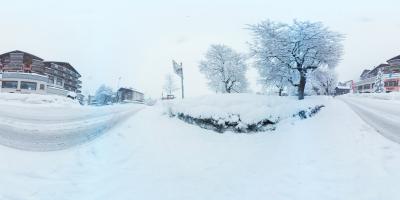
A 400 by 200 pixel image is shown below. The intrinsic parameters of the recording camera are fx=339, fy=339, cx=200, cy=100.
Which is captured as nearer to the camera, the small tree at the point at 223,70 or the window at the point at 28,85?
the window at the point at 28,85

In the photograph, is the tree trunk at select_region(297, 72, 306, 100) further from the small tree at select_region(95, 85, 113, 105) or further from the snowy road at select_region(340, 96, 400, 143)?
the small tree at select_region(95, 85, 113, 105)

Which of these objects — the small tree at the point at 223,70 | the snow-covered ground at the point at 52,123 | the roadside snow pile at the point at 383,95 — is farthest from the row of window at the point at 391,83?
the snow-covered ground at the point at 52,123

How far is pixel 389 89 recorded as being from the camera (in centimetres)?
564

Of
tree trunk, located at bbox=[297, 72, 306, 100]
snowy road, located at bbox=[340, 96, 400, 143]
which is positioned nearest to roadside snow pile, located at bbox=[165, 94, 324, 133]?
tree trunk, located at bbox=[297, 72, 306, 100]

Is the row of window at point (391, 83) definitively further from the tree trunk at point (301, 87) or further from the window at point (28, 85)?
the window at point (28, 85)

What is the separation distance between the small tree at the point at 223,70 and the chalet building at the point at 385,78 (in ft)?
6.37

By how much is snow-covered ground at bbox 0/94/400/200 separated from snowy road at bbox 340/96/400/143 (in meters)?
0.24

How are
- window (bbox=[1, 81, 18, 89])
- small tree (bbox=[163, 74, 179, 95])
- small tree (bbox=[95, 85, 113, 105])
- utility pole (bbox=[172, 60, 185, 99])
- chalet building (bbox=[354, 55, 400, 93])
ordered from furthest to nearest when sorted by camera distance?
utility pole (bbox=[172, 60, 185, 99]), small tree (bbox=[163, 74, 179, 95]), chalet building (bbox=[354, 55, 400, 93]), small tree (bbox=[95, 85, 113, 105]), window (bbox=[1, 81, 18, 89])

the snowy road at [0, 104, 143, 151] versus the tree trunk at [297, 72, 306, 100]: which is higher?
the tree trunk at [297, 72, 306, 100]

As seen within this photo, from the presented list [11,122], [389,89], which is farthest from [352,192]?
[11,122]

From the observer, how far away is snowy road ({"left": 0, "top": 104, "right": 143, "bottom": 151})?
18.7 feet

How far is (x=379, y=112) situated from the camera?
7.03 metres

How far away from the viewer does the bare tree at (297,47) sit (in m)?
6.27

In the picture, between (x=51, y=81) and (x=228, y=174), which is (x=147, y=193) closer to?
(x=228, y=174)
